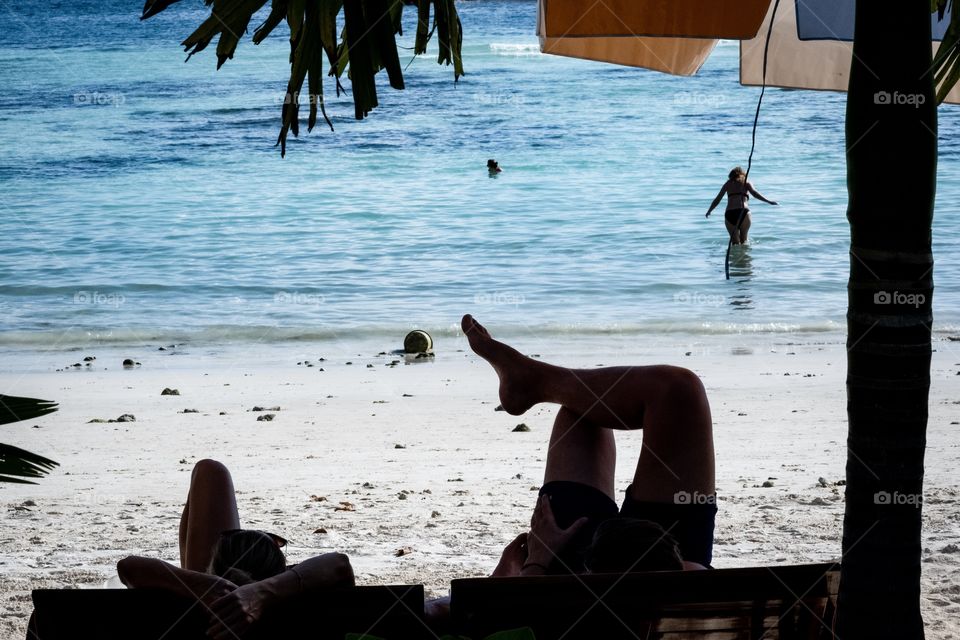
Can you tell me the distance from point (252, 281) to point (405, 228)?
439 cm

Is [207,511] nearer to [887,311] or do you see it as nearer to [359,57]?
[359,57]

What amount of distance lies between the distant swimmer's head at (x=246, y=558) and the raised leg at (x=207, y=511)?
372mm

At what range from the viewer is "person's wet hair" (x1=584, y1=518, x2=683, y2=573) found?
7.94 feet

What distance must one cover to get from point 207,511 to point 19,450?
117cm

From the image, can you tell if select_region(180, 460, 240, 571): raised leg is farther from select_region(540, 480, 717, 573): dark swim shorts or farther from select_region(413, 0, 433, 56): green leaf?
select_region(413, 0, 433, 56): green leaf

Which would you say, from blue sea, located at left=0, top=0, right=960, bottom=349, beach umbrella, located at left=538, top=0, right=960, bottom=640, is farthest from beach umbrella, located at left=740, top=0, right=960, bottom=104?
blue sea, located at left=0, top=0, right=960, bottom=349

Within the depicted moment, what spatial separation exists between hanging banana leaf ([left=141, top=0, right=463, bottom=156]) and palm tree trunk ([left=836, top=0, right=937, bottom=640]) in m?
0.92

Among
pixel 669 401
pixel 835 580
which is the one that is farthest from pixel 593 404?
pixel 835 580

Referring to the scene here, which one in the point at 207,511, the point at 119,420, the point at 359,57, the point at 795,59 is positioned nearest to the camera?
the point at 359,57

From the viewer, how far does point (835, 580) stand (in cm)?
230

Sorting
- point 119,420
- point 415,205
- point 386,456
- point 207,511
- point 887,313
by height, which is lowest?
point 415,205

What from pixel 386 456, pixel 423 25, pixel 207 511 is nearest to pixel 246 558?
pixel 207 511

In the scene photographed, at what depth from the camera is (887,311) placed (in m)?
2.30

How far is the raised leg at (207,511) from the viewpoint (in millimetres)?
2838
